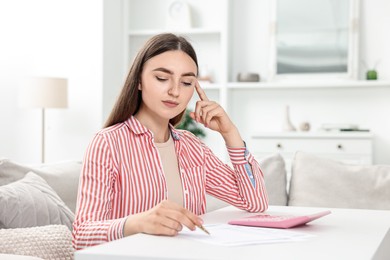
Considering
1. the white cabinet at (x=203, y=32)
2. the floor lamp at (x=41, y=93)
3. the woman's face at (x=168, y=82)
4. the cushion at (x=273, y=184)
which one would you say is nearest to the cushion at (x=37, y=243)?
the woman's face at (x=168, y=82)

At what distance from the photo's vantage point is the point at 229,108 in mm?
6129

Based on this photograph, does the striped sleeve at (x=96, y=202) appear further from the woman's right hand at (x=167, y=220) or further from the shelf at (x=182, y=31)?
the shelf at (x=182, y=31)

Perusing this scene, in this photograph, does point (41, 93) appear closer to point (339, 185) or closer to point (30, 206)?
point (339, 185)

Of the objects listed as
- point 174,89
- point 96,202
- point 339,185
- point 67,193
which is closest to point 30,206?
point 67,193

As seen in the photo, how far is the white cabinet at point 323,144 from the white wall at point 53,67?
1.44 meters

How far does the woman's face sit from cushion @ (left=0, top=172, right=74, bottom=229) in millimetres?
584

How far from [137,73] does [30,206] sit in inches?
24.5

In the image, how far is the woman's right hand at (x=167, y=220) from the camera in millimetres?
1325

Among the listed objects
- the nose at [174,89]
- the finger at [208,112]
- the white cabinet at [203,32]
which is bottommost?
the finger at [208,112]

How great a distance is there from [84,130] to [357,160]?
2.32m

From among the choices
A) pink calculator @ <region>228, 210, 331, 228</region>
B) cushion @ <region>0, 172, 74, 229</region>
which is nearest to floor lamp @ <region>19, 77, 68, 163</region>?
cushion @ <region>0, 172, 74, 229</region>

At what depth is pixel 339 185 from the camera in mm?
2951

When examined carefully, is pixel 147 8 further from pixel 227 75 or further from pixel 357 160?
pixel 357 160

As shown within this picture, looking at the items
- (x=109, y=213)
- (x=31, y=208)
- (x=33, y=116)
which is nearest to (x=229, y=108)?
(x=33, y=116)
